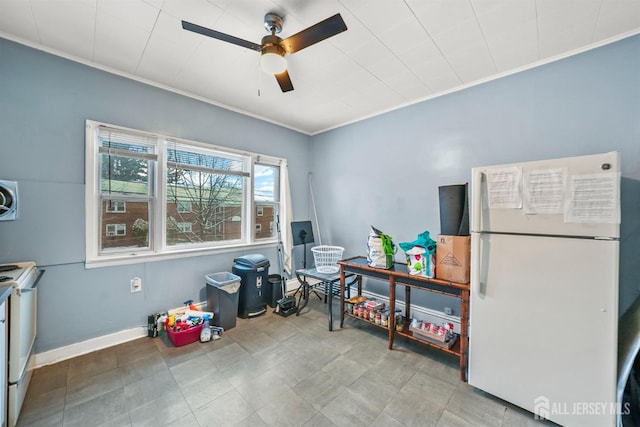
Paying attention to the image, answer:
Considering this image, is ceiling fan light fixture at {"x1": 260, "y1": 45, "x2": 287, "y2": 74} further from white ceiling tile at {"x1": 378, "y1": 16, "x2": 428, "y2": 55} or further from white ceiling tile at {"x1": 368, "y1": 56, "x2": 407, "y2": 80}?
white ceiling tile at {"x1": 368, "y1": 56, "x2": 407, "y2": 80}

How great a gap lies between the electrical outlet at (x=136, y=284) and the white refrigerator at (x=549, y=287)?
122 inches

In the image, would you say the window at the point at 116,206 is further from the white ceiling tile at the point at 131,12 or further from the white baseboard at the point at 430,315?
the white baseboard at the point at 430,315

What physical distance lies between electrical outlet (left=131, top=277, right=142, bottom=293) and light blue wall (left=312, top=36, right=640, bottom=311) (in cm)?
251

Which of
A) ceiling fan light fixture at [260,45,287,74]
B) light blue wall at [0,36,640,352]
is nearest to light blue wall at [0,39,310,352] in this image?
light blue wall at [0,36,640,352]

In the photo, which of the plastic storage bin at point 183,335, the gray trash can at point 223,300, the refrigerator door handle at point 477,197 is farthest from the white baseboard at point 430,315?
the plastic storage bin at point 183,335

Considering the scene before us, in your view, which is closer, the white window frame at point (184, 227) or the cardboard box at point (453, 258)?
the cardboard box at point (453, 258)

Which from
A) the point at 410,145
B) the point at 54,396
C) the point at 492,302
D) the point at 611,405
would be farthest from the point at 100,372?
the point at 410,145

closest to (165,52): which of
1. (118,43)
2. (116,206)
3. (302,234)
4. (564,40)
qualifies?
(118,43)

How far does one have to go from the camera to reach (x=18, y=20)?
177cm

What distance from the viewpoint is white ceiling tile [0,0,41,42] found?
1639 mm

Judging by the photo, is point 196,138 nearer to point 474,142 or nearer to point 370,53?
point 370,53

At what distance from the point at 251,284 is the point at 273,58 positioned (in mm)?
2412

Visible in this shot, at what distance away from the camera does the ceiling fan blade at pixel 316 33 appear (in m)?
1.36

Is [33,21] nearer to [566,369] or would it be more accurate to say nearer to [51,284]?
[51,284]
